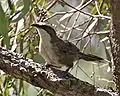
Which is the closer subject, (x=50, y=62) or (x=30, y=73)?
(x=30, y=73)

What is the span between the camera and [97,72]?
7.61 feet

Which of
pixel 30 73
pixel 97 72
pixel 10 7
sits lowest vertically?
pixel 97 72

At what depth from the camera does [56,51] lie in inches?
61.8

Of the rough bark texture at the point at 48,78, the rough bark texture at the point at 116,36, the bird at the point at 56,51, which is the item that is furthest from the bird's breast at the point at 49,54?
the rough bark texture at the point at 116,36

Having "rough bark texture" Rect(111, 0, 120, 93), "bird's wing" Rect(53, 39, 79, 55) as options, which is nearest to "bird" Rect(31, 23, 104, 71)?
"bird's wing" Rect(53, 39, 79, 55)

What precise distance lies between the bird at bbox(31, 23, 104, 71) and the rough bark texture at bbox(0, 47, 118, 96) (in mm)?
140

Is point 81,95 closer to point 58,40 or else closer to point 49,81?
point 49,81

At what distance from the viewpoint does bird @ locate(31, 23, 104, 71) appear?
154 cm

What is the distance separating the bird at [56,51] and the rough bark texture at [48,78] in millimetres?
140

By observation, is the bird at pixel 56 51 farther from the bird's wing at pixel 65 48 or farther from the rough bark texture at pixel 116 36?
the rough bark texture at pixel 116 36

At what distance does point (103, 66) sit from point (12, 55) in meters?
0.85

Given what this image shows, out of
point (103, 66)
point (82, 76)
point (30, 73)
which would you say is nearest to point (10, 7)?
point (30, 73)

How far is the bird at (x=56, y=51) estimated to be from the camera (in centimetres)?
154

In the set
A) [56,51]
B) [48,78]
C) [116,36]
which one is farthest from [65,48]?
[116,36]
